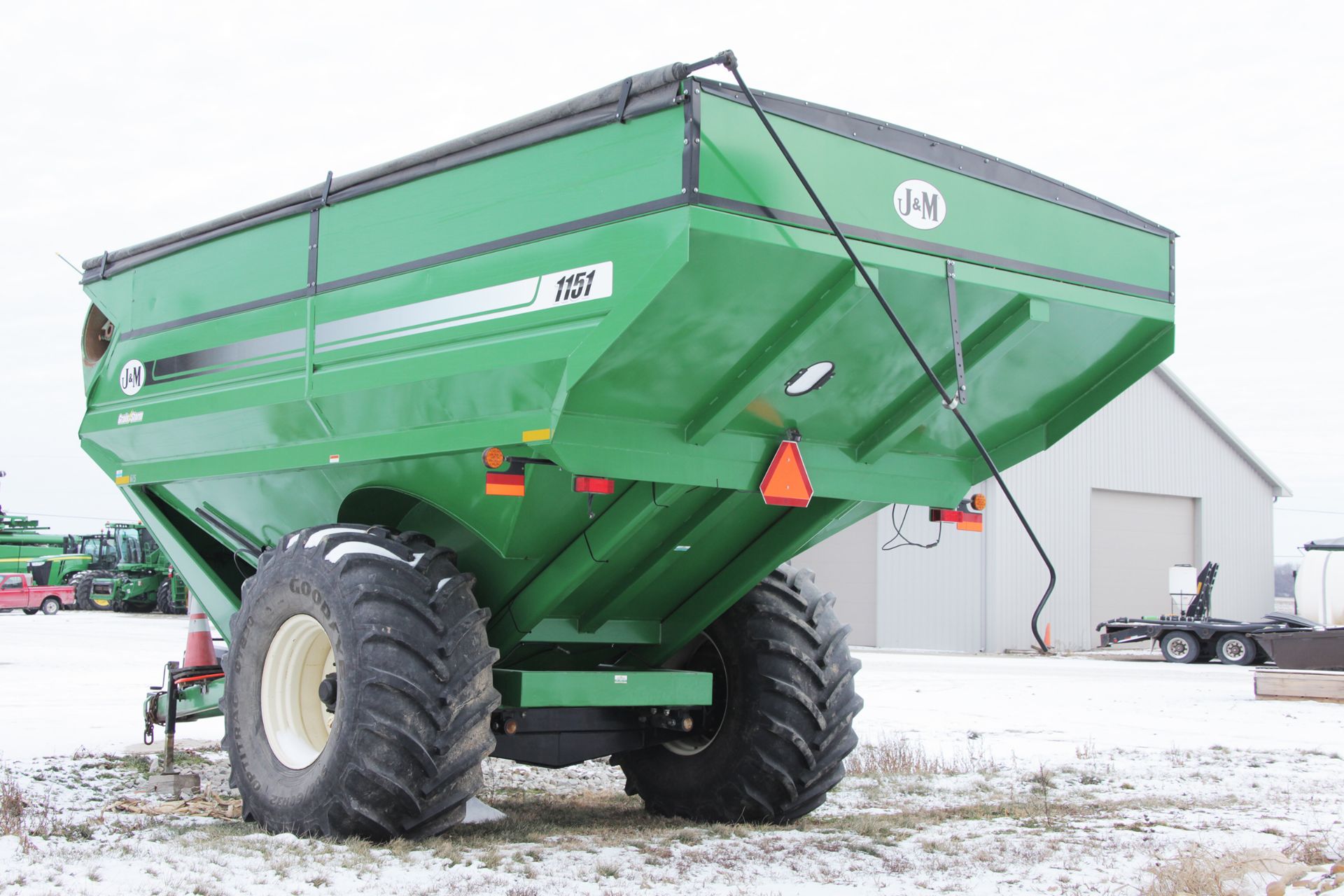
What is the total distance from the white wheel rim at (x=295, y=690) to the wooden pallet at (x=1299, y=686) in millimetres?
12683

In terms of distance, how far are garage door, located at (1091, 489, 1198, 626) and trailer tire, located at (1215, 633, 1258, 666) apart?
5.44 meters

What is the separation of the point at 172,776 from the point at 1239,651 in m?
21.3

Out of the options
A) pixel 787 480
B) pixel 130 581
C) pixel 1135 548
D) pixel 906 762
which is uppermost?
pixel 1135 548

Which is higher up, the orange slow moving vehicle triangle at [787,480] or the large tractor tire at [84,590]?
the orange slow moving vehicle triangle at [787,480]

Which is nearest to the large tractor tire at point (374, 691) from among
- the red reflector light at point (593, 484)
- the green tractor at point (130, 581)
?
the red reflector light at point (593, 484)

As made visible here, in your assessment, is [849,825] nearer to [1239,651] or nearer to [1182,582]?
[1239,651]

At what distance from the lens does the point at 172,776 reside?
7117 mm

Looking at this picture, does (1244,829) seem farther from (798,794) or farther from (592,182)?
(592,182)

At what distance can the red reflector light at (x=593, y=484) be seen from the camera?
5207 millimetres

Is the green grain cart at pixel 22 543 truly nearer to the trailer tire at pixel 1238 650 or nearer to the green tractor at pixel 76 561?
the green tractor at pixel 76 561

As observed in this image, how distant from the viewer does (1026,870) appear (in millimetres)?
5238

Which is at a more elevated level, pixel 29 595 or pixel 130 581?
pixel 130 581

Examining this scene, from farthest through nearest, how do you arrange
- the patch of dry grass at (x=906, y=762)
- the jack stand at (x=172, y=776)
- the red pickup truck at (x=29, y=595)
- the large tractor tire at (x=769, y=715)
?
the red pickup truck at (x=29, y=595) < the patch of dry grass at (x=906, y=762) < the jack stand at (x=172, y=776) < the large tractor tire at (x=769, y=715)

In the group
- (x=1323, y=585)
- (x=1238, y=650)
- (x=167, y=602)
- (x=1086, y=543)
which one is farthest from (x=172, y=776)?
(x=167, y=602)
